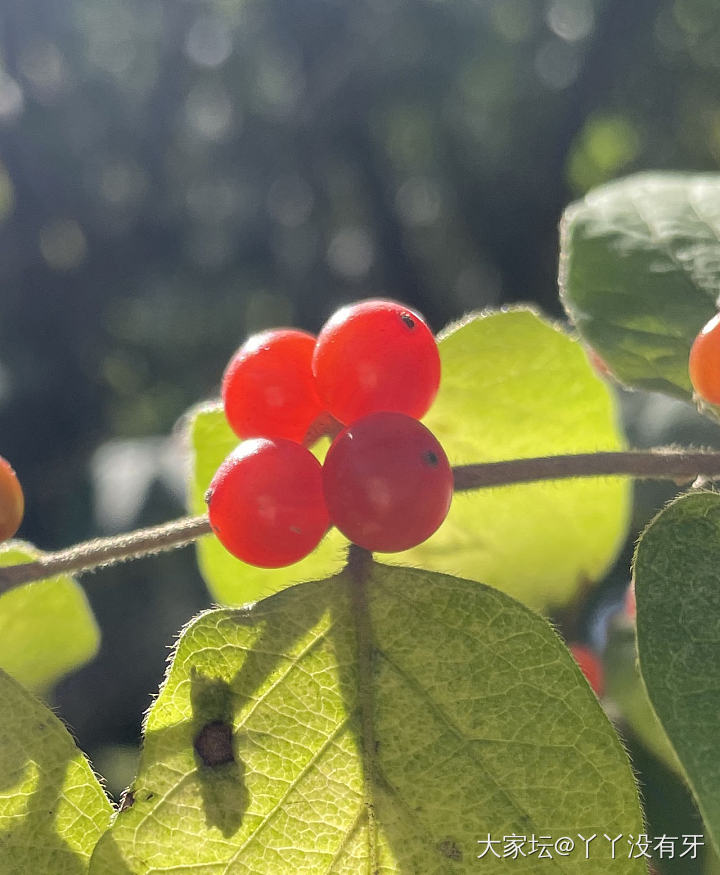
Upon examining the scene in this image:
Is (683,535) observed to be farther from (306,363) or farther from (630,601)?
(630,601)

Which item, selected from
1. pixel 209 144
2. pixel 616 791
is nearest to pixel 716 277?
pixel 616 791

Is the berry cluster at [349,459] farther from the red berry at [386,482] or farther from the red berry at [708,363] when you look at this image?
the red berry at [708,363]

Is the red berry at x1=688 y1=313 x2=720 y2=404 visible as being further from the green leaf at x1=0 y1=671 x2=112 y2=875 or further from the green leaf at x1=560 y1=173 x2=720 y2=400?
the green leaf at x1=0 y1=671 x2=112 y2=875

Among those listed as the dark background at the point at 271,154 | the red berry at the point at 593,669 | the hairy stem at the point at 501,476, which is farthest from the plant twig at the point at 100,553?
the dark background at the point at 271,154

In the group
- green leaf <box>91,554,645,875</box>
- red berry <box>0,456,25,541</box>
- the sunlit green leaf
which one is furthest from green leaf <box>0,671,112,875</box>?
the sunlit green leaf

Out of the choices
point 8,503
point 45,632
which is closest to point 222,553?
point 45,632
